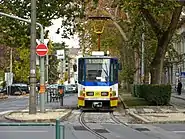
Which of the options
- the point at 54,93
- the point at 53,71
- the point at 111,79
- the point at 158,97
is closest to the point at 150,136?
the point at 111,79

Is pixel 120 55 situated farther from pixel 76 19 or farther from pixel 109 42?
pixel 76 19

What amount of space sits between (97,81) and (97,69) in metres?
0.72

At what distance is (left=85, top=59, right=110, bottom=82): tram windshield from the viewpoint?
30.8m

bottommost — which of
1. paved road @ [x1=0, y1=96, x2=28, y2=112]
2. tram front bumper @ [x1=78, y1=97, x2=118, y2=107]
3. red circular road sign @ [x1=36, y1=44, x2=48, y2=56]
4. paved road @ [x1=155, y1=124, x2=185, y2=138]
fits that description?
paved road @ [x1=0, y1=96, x2=28, y2=112]

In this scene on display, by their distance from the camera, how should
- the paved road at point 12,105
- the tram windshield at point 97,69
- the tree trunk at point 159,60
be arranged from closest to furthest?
1. the tram windshield at point 97,69
2. the tree trunk at point 159,60
3. the paved road at point 12,105

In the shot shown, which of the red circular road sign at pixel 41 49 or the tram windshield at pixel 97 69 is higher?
the red circular road sign at pixel 41 49

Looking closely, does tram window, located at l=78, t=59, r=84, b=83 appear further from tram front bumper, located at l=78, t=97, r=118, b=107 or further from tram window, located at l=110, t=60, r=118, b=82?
tram window, located at l=110, t=60, r=118, b=82

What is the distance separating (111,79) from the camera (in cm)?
3088

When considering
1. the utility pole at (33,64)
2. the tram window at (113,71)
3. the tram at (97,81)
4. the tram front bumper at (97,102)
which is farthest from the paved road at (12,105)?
the utility pole at (33,64)

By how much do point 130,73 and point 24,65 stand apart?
33074mm

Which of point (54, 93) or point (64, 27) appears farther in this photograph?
point (54, 93)

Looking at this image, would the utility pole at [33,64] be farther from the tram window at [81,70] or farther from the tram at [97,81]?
the tram window at [81,70]

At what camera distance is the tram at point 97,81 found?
30.6 metres

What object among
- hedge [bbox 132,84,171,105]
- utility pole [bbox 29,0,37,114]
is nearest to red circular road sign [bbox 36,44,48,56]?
utility pole [bbox 29,0,37,114]
